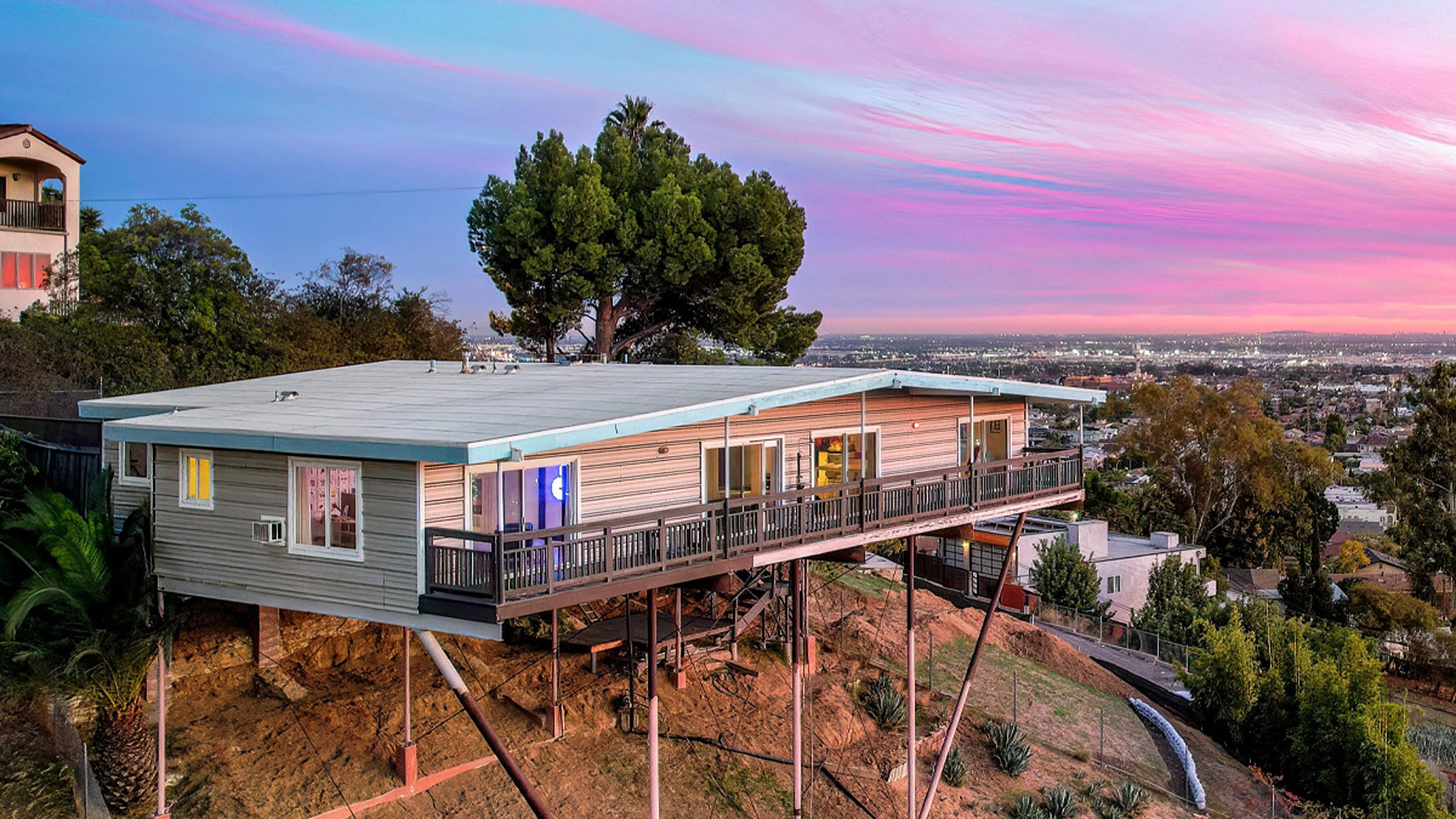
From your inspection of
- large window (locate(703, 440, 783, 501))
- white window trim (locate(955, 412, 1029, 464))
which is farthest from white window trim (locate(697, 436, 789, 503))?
white window trim (locate(955, 412, 1029, 464))

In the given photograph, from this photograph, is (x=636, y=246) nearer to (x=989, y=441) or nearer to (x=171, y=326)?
(x=171, y=326)

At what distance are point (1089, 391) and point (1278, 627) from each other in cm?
1708

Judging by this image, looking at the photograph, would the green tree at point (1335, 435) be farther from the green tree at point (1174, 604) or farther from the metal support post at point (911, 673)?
the metal support post at point (911, 673)

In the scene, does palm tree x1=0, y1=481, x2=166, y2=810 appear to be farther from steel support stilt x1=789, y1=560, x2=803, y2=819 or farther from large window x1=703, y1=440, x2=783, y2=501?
steel support stilt x1=789, y1=560, x2=803, y2=819

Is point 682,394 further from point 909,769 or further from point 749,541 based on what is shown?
point 909,769

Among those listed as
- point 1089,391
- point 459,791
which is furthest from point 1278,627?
point 459,791

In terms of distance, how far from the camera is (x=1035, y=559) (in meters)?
44.9

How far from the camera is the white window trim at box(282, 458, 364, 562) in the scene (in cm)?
1369

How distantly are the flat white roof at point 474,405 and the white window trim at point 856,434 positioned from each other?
43.9 inches

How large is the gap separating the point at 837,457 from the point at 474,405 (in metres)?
6.96

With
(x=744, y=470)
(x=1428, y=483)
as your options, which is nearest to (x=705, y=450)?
(x=744, y=470)

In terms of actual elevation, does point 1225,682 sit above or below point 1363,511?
above

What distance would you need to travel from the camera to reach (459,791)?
1675 cm

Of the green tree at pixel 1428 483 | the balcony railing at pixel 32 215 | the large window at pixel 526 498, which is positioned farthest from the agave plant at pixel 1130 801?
the balcony railing at pixel 32 215
